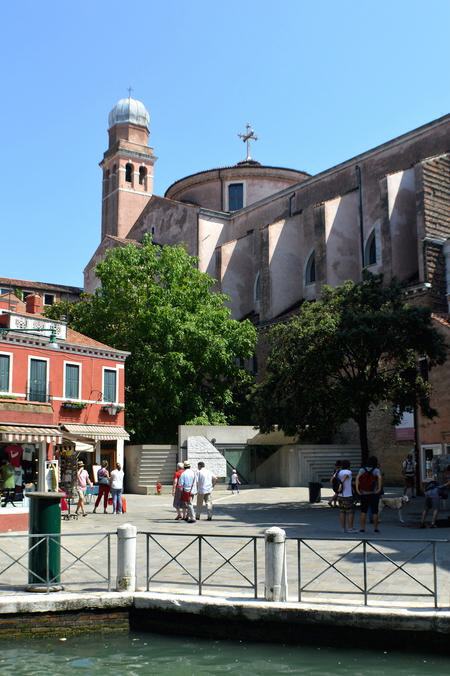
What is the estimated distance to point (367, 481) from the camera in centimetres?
1488

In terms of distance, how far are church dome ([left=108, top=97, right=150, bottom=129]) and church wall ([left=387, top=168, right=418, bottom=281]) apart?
31324 millimetres

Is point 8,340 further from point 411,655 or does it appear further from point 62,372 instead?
point 411,655

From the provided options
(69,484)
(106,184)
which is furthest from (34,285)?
(69,484)

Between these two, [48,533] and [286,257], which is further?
[286,257]

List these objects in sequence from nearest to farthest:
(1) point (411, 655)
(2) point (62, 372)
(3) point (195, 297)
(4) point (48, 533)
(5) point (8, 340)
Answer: (1) point (411, 655) < (4) point (48, 533) < (5) point (8, 340) < (2) point (62, 372) < (3) point (195, 297)

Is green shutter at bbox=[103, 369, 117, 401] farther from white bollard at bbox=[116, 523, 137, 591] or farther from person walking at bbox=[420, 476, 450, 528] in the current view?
white bollard at bbox=[116, 523, 137, 591]

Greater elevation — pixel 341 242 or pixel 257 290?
pixel 341 242

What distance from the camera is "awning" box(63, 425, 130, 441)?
29.3 m

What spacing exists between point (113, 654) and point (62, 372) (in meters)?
21.4

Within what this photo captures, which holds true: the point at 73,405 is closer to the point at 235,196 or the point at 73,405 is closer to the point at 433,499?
the point at 433,499

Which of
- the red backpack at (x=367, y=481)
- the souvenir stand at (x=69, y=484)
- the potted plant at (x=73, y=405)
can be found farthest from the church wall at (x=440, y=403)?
the potted plant at (x=73, y=405)

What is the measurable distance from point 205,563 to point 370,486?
15.1 feet

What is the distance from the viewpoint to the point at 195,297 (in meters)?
35.1

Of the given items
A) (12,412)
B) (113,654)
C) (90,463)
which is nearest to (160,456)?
(90,463)
